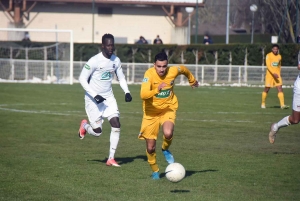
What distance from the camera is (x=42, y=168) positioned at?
36.9 feet

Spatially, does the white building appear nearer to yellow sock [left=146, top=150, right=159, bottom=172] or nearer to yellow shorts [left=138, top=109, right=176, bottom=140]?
yellow shorts [left=138, top=109, right=176, bottom=140]

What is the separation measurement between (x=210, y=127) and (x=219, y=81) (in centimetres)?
1980

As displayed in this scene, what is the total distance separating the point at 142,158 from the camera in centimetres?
1268

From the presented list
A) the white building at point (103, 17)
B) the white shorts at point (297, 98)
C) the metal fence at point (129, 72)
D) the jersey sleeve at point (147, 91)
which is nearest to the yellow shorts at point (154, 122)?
the jersey sleeve at point (147, 91)

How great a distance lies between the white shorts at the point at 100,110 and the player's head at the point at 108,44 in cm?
82

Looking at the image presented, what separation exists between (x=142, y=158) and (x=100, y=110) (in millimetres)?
1228

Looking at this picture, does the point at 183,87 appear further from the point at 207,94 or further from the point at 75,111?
the point at 75,111

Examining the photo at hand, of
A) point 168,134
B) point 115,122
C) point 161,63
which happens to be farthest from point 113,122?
point 161,63

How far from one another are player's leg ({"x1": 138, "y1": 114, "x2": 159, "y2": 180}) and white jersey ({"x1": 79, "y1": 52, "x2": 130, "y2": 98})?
5.78 ft

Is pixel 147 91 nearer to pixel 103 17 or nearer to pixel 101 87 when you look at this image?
pixel 101 87

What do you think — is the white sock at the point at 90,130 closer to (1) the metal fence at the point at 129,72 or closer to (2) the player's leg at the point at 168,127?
(2) the player's leg at the point at 168,127

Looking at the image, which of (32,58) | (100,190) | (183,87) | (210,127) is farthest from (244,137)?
(32,58)

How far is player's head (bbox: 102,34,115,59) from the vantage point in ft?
38.5

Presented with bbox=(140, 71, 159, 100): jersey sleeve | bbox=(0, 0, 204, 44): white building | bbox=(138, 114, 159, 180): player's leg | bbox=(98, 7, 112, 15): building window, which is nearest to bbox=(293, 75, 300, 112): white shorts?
bbox=(138, 114, 159, 180): player's leg
